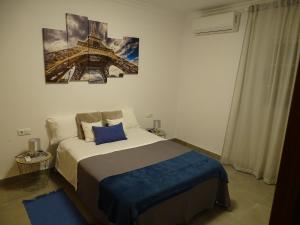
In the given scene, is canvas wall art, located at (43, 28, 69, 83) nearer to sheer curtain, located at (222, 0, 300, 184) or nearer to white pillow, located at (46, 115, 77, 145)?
white pillow, located at (46, 115, 77, 145)

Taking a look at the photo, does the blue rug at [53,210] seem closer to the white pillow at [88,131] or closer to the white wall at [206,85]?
the white pillow at [88,131]

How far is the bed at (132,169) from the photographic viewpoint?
2.01 meters

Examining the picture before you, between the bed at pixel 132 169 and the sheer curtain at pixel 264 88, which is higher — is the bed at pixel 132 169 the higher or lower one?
the lower one

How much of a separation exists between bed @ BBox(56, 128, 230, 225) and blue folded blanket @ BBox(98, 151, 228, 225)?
44mm

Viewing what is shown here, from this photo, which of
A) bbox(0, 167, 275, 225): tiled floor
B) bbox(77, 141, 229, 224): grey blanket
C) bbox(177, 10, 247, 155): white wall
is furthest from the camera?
bbox(177, 10, 247, 155): white wall

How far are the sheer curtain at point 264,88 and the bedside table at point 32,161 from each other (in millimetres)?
2730

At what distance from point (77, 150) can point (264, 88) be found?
270cm

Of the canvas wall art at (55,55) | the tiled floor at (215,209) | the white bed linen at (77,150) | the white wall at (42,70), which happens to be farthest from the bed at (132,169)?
the canvas wall art at (55,55)

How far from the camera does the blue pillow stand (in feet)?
9.64

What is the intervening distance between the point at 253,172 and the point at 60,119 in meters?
2.96

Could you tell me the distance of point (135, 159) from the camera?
8.23ft

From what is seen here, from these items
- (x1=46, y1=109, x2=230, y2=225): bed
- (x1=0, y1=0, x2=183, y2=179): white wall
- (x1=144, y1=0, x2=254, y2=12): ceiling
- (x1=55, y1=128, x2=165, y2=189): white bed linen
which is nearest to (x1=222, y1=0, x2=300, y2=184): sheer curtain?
(x1=144, y1=0, x2=254, y2=12): ceiling

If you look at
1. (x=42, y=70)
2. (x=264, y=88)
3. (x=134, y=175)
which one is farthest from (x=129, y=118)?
(x=264, y=88)

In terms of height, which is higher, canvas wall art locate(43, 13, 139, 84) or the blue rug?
canvas wall art locate(43, 13, 139, 84)
